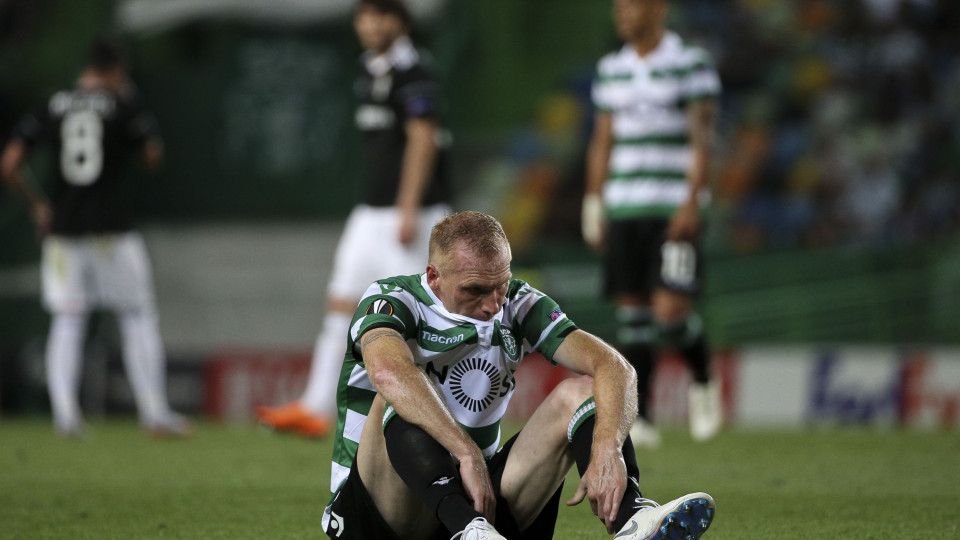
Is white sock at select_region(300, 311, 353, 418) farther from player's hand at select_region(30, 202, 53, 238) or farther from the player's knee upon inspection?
the player's knee

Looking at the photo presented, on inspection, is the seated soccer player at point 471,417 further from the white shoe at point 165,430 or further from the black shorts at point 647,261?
the white shoe at point 165,430

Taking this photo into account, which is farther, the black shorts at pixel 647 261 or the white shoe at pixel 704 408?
the white shoe at pixel 704 408

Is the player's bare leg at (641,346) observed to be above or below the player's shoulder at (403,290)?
below

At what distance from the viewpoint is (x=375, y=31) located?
697 cm

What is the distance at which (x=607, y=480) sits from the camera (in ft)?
9.75

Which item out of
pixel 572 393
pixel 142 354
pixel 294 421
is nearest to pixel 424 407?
pixel 572 393

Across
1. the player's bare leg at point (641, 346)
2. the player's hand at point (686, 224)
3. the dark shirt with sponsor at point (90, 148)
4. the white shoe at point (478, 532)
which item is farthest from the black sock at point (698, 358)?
the white shoe at point (478, 532)

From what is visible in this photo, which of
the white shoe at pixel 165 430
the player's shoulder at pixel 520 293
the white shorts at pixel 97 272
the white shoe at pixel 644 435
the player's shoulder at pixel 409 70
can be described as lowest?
the white shoe at pixel 165 430

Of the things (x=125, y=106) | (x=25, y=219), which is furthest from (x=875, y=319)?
(x=25, y=219)

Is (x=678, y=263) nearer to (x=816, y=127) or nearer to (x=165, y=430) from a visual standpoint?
(x=165, y=430)

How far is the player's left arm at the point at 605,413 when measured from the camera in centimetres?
297

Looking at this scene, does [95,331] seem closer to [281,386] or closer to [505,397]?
[281,386]

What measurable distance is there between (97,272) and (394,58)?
255 cm

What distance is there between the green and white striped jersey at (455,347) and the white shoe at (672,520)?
560 millimetres
